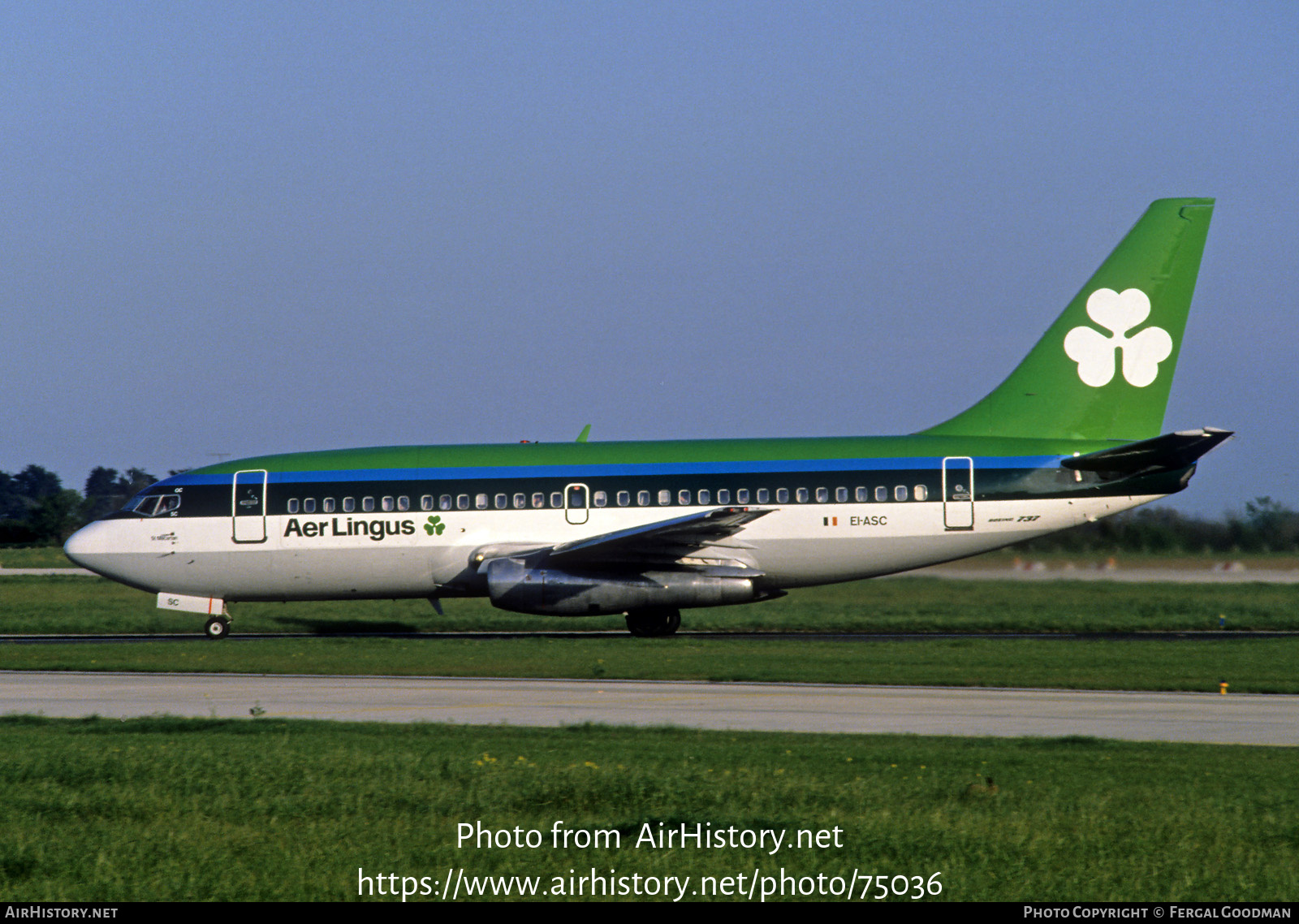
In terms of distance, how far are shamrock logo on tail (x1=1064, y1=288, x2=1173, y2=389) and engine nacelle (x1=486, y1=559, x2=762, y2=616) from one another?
9093 mm

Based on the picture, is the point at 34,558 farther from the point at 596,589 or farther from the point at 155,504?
the point at 596,589

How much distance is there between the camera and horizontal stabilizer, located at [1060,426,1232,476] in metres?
28.1

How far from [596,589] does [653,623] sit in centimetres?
237

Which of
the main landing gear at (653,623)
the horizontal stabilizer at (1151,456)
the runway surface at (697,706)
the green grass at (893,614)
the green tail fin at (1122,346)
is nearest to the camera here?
the runway surface at (697,706)

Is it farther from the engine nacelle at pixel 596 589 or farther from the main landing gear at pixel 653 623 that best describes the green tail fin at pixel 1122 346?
the main landing gear at pixel 653 623

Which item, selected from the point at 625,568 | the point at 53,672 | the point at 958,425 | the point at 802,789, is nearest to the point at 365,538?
the point at 625,568

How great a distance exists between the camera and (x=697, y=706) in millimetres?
18031

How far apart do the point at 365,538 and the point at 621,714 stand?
1498 cm

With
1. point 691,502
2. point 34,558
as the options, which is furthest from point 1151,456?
point 34,558

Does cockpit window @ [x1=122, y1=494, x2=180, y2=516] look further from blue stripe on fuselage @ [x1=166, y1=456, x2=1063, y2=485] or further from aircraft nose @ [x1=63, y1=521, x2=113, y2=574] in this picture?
aircraft nose @ [x1=63, y1=521, x2=113, y2=574]

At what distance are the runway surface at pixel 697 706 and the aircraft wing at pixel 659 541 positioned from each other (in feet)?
24.2

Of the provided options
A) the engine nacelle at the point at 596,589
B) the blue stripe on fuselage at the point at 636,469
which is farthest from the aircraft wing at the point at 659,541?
the blue stripe on fuselage at the point at 636,469

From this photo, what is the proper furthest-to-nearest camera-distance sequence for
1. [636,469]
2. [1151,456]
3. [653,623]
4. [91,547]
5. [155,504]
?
[155,504], [91,547], [653,623], [636,469], [1151,456]

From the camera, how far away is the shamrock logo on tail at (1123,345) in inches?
1208
